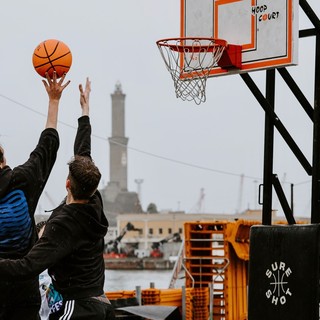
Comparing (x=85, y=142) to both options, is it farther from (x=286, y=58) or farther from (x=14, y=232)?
(x=286, y=58)

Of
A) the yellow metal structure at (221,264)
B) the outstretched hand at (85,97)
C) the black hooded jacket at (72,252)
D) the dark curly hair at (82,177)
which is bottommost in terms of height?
the yellow metal structure at (221,264)

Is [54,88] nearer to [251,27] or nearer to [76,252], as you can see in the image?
[76,252]

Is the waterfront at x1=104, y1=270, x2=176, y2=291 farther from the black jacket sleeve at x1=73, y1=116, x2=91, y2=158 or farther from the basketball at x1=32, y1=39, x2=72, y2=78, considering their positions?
the black jacket sleeve at x1=73, y1=116, x2=91, y2=158

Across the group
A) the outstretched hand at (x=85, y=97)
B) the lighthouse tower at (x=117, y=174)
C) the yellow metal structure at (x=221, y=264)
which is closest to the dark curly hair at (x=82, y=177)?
the outstretched hand at (x=85, y=97)

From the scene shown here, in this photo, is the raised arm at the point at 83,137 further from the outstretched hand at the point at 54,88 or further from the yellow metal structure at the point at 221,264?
the yellow metal structure at the point at 221,264

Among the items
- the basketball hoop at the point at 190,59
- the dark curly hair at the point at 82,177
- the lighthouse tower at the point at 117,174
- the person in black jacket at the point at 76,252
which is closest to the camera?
the person in black jacket at the point at 76,252

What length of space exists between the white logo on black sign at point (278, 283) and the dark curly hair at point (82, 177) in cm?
356

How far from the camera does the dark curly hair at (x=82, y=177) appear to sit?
6793mm

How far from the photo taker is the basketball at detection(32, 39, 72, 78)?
9102 millimetres

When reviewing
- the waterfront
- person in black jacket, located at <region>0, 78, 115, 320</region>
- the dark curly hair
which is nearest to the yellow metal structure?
person in black jacket, located at <region>0, 78, 115, 320</region>

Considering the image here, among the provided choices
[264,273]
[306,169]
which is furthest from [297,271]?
[306,169]

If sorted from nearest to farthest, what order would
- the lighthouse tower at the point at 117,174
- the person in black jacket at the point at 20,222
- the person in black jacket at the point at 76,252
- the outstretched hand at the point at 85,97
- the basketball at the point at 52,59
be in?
the person in black jacket at the point at 76,252, the person in black jacket at the point at 20,222, the outstretched hand at the point at 85,97, the basketball at the point at 52,59, the lighthouse tower at the point at 117,174

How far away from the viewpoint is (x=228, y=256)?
741 inches

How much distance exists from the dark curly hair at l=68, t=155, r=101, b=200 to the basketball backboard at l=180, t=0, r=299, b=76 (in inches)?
161
